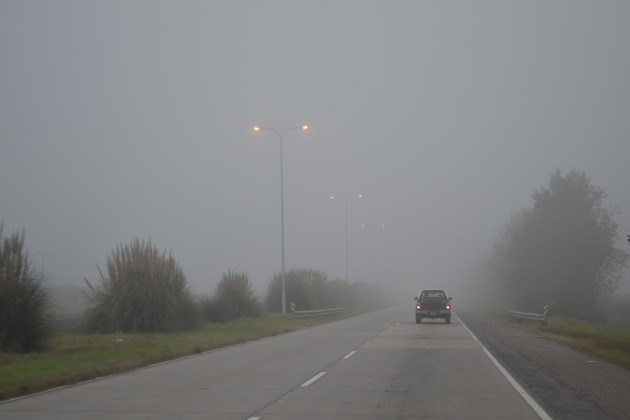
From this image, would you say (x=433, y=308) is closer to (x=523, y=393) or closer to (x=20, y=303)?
(x=20, y=303)

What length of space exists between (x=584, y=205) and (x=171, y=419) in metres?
54.7

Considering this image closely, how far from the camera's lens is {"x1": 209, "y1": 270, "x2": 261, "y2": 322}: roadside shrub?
35031mm

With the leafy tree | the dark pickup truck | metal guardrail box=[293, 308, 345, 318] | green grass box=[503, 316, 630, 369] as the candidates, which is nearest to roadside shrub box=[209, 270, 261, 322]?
metal guardrail box=[293, 308, 345, 318]

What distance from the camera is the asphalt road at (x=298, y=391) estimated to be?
32.0 feet

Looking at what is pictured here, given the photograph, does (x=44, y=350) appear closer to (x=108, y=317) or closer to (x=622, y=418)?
(x=108, y=317)

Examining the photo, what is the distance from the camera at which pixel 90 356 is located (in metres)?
17.0

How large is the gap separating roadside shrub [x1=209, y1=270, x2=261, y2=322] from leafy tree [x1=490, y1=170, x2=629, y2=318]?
2983 cm

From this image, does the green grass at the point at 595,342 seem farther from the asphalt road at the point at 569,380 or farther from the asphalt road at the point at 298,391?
the asphalt road at the point at 298,391

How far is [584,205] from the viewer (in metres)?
57.8

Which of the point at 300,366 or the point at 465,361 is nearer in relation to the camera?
the point at 300,366

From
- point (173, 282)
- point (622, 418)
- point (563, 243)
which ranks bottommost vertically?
point (622, 418)

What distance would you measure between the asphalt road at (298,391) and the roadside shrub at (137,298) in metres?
7.89

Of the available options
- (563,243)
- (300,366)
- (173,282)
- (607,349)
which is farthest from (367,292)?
(300,366)

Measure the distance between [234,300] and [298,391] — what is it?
24765mm
